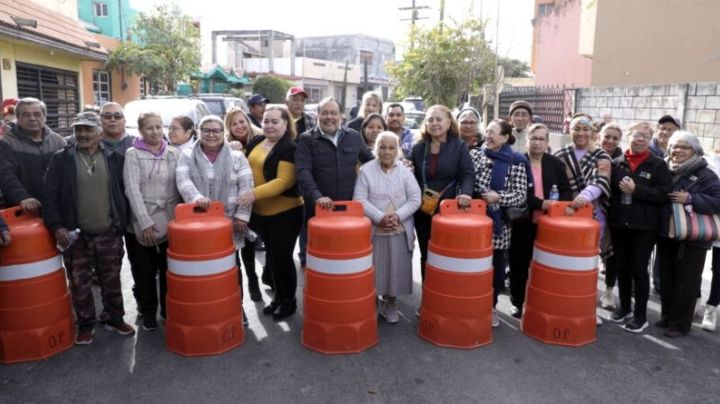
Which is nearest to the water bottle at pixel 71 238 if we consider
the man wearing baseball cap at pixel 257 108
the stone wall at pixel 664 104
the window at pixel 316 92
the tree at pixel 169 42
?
the man wearing baseball cap at pixel 257 108

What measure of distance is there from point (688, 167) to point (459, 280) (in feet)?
7.18

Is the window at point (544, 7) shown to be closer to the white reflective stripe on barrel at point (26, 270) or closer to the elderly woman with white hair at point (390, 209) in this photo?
the elderly woman with white hair at point (390, 209)

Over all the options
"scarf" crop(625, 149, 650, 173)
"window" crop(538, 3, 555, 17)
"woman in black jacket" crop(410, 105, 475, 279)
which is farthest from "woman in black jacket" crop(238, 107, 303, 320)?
"window" crop(538, 3, 555, 17)

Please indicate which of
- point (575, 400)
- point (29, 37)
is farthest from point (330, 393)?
point (29, 37)

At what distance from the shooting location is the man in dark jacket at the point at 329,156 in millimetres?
4551

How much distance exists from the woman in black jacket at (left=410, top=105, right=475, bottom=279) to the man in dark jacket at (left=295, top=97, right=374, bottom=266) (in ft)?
2.04

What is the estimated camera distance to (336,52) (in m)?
58.9

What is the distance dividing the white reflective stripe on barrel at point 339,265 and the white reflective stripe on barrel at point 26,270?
1936 millimetres

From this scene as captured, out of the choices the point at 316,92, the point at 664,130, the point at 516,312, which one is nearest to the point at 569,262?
the point at 516,312

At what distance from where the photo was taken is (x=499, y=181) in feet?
15.6

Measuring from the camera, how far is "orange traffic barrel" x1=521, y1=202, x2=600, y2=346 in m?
4.16

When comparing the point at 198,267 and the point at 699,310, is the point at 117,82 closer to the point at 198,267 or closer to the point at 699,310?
the point at 198,267

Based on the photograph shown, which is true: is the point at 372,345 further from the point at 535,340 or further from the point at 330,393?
the point at 535,340

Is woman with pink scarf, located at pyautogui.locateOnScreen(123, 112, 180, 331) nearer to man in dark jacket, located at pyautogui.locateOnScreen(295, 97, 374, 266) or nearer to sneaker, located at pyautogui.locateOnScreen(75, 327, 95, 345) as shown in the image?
sneaker, located at pyautogui.locateOnScreen(75, 327, 95, 345)
